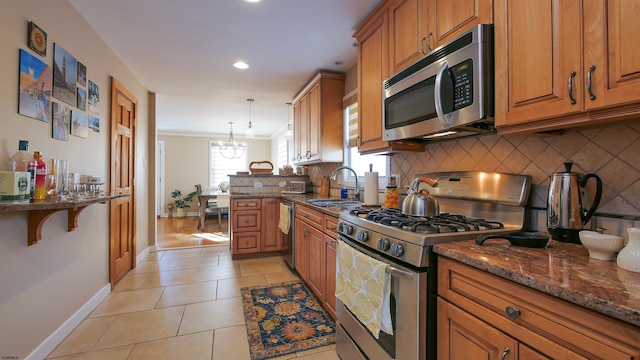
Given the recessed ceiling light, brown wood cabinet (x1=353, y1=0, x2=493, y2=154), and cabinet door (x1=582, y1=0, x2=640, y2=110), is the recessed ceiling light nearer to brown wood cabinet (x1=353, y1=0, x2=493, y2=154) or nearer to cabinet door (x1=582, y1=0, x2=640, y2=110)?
brown wood cabinet (x1=353, y1=0, x2=493, y2=154)

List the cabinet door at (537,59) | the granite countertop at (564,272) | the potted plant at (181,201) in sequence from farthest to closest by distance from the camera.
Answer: the potted plant at (181,201) < the cabinet door at (537,59) < the granite countertop at (564,272)

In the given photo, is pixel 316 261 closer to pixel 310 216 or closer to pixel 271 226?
pixel 310 216

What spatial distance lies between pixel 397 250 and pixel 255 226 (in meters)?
3.04

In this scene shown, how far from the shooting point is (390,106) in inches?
74.7

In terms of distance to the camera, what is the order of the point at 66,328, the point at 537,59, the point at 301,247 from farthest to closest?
the point at 301,247, the point at 66,328, the point at 537,59

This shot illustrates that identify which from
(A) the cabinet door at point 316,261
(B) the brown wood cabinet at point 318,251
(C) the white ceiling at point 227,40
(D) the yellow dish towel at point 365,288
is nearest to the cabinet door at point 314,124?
(C) the white ceiling at point 227,40

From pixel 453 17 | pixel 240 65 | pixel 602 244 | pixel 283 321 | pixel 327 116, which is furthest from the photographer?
pixel 327 116

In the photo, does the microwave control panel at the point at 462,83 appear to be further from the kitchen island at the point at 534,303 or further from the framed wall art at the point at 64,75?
the framed wall art at the point at 64,75

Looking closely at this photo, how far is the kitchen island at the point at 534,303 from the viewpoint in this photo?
0.63 meters

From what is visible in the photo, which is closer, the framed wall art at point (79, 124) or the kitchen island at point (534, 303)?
the kitchen island at point (534, 303)

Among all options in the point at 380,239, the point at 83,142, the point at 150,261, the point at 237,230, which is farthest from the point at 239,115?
the point at 380,239

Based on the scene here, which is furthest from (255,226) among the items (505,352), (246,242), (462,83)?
(505,352)

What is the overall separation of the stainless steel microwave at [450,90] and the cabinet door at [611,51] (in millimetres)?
354

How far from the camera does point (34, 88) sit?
5.67 ft
